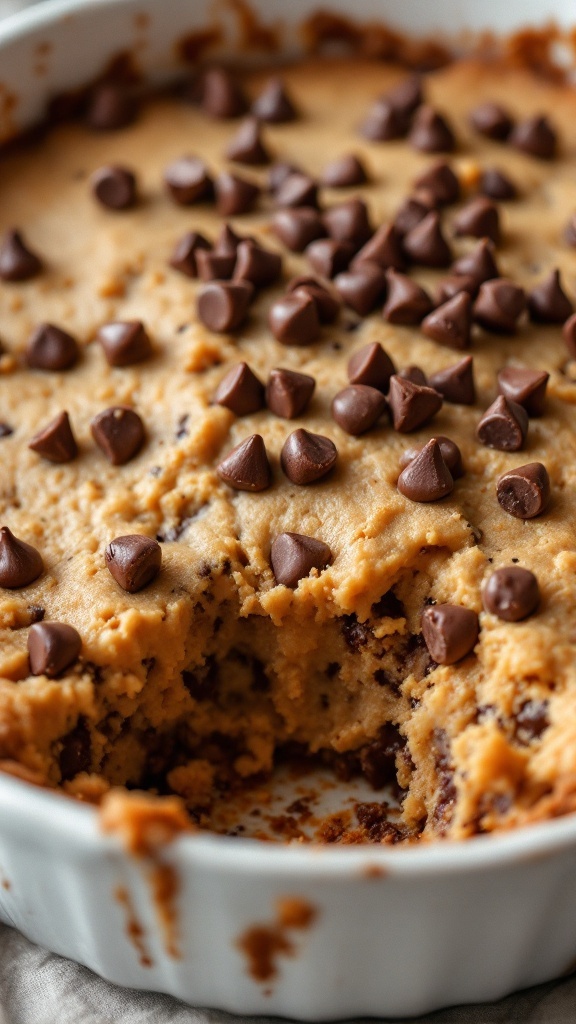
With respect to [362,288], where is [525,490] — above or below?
below

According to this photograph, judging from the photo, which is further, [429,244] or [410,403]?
[429,244]

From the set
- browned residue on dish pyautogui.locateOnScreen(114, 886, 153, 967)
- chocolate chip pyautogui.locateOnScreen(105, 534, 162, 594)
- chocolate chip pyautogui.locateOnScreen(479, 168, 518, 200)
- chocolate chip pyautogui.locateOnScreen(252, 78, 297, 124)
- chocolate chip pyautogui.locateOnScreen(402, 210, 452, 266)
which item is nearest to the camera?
browned residue on dish pyautogui.locateOnScreen(114, 886, 153, 967)

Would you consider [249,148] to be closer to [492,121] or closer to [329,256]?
[329,256]

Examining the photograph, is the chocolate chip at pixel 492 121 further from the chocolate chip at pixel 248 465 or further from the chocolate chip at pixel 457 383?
the chocolate chip at pixel 248 465

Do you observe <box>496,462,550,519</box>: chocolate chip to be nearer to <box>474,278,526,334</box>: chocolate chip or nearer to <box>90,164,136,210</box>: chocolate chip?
<box>474,278,526,334</box>: chocolate chip

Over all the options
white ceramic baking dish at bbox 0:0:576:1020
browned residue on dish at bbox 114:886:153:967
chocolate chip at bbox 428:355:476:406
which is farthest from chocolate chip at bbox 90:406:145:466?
browned residue on dish at bbox 114:886:153:967

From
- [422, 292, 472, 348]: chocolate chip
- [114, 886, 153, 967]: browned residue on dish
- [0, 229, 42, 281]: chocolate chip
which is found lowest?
[114, 886, 153, 967]: browned residue on dish

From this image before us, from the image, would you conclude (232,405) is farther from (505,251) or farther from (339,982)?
(339,982)

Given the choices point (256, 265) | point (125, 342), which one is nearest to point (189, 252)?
point (256, 265)
